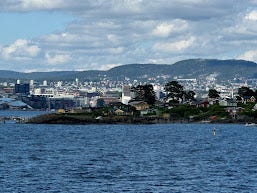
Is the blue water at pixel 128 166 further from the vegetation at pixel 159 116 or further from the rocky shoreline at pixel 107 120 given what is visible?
the vegetation at pixel 159 116

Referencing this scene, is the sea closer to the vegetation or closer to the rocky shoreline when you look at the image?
the rocky shoreline

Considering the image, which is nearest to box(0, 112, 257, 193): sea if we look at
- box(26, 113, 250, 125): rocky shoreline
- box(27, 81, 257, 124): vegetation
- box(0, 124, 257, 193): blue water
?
box(0, 124, 257, 193): blue water

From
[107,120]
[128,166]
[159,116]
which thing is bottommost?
[128,166]

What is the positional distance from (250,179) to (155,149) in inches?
1146


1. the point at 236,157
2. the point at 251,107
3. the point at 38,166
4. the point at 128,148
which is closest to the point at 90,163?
the point at 38,166

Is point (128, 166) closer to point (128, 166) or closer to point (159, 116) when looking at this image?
point (128, 166)

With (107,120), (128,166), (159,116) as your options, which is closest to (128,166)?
(128,166)

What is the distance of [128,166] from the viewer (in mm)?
60969

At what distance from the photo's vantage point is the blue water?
161 ft

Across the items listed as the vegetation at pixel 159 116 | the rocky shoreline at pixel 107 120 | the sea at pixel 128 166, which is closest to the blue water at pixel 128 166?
the sea at pixel 128 166

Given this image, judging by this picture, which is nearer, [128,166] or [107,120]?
[128,166]

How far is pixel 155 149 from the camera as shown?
3189 inches

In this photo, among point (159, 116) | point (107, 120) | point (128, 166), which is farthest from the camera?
point (159, 116)

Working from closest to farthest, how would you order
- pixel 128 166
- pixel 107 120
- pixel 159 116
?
pixel 128 166 → pixel 107 120 → pixel 159 116
